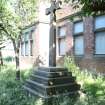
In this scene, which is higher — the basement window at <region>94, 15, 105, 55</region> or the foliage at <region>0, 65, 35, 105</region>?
the basement window at <region>94, 15, 105, 55</region>

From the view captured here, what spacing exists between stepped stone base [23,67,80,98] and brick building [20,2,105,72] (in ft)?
11.0

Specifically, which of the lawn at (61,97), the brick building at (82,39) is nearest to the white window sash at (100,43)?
the brick building at (82,39)

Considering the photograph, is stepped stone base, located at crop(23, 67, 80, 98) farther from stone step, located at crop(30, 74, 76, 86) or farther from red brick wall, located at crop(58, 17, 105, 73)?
red brick wall, located at crop(58, 17, 105, 73)

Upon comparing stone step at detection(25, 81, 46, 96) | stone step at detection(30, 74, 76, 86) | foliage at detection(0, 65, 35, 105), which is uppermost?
stone step at detection(30, 74, 76, 86)

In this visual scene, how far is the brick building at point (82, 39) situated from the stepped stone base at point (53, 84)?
334 cm

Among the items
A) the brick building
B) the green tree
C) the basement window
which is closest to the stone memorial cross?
the brick building

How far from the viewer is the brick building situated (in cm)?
1060

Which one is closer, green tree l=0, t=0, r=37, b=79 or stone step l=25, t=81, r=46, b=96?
stone step l=25, t=81, r=46, b=96

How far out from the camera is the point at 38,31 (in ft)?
53.8

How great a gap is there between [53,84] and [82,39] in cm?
531

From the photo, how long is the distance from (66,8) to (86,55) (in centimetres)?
345

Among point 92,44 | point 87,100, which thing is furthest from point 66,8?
point 87,100

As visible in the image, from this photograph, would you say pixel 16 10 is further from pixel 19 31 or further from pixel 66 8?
pixel 66 8

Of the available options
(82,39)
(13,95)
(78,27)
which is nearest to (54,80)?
(13,95)
